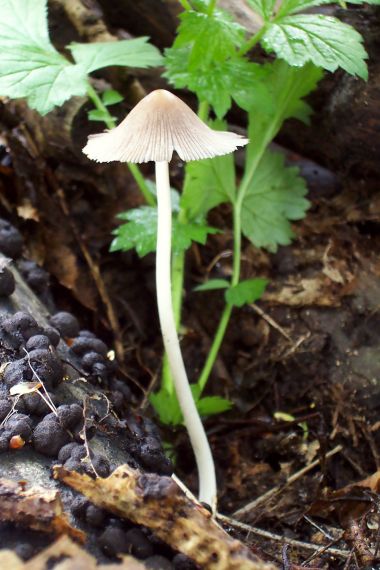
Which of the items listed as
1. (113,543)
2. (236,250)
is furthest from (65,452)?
(236,250)

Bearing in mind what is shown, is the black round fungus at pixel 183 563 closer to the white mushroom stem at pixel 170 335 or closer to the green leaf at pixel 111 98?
the white mushroom stem at pixel 170 335

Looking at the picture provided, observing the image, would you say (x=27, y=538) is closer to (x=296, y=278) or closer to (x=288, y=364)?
(x=288, y=364)

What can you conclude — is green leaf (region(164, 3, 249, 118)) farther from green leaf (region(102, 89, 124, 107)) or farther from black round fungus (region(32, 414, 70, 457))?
black round fungus (region(32, 414, 70, 457))

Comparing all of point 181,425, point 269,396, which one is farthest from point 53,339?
point 269,396

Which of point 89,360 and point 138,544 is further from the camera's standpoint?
point 89,360

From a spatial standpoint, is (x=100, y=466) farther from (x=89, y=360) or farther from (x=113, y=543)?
(x=89, y=360)
